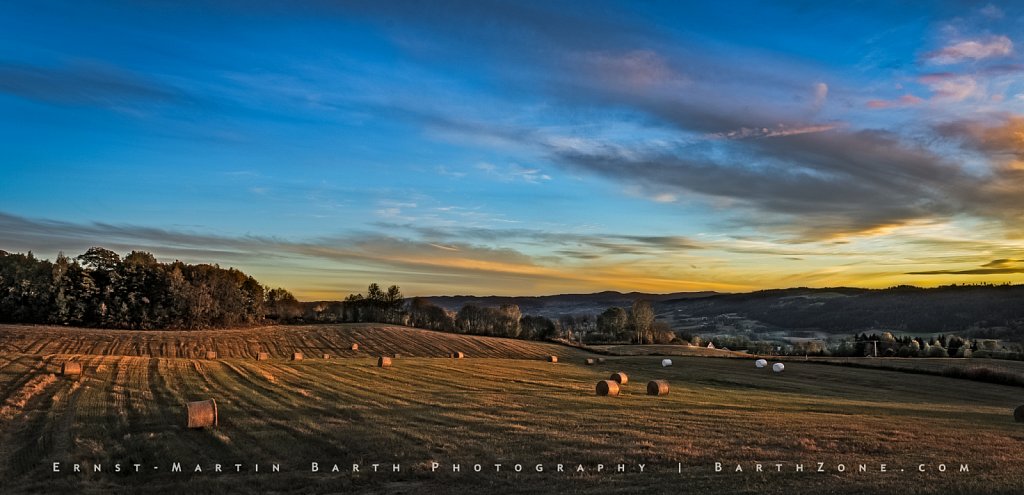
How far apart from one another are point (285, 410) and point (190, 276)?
276ft

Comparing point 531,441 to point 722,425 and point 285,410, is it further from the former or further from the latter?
point 285,410

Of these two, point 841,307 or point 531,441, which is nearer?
point 531,441

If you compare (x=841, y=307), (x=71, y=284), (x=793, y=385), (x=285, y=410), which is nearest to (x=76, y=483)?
(x=285, y=410)

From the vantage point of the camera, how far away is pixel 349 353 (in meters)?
63.8

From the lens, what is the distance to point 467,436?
17.2 metres

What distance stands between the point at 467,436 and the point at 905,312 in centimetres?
15013

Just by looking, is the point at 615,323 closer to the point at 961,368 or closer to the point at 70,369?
the point at 961,368

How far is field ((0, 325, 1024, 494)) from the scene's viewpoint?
1248cm

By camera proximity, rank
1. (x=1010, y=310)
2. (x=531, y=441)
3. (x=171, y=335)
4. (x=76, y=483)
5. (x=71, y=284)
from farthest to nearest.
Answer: (x=1010, y=310) < (x=71, y=284) < (x=171, y=335) < (x=531, y=441) < (x=76, y=483)

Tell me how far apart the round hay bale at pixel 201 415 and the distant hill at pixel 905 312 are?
411 ft

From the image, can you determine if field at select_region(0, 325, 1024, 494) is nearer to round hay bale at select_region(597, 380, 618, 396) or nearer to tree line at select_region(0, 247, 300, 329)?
round hay bale at select_region(597, 380, 618, 396)

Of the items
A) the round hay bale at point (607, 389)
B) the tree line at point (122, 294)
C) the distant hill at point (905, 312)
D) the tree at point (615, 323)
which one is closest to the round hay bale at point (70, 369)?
the round hay bale at point (607, 389)

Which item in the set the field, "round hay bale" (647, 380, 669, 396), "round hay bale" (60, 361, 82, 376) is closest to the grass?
the field

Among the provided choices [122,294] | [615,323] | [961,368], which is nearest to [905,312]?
[615,323]
